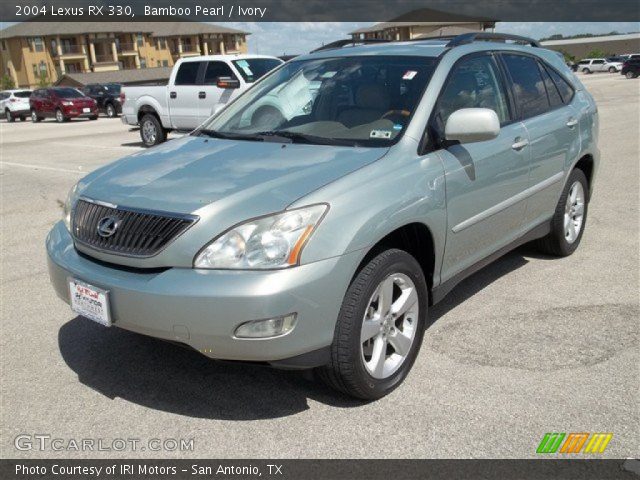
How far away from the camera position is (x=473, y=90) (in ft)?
13.6

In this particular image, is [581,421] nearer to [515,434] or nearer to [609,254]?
[515,434]

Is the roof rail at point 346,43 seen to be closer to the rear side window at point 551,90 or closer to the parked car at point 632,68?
the rear side window at point 551,90

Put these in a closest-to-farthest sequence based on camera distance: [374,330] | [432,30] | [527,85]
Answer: [374,330]
[527,85]
[432,30]

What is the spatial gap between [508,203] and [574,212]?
1575 millimetres

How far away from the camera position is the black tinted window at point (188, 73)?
14367mm

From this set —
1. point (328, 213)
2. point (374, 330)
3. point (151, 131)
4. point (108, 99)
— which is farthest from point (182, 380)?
point (108, 99)

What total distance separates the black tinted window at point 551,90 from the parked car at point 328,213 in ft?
1.09

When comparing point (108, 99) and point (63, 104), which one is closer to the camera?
point (63, 104)

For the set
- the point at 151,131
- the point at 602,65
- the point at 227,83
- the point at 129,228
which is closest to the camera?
the point at 129,228

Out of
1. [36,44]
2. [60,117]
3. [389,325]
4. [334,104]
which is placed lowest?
[60,117]

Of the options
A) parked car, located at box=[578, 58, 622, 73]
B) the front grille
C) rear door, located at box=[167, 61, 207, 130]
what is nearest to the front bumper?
the front grille

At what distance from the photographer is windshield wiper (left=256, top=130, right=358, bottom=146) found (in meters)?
3.65

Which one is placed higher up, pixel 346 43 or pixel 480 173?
pixel 346 43

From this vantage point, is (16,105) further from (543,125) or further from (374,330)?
(374,330)
